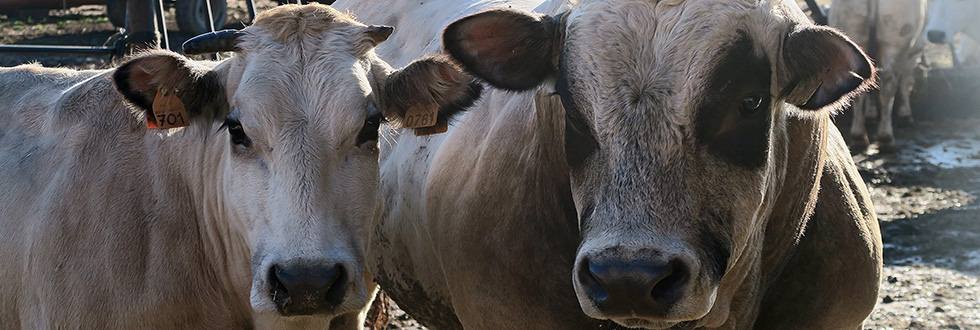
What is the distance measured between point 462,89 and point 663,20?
1.06m

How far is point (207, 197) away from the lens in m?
5.01

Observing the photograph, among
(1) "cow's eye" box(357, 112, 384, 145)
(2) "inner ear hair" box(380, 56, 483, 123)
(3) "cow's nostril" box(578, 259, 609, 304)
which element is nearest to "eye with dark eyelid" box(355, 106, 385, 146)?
(1) "cow's eye" box(357, 112, 384, 145)

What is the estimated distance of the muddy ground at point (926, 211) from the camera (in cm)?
746

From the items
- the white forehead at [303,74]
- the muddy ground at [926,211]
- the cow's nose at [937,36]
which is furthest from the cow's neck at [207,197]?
the cow's nose at [937,36]

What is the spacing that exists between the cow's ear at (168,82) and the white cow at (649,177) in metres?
0.88

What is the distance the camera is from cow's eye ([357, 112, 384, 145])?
4.55m

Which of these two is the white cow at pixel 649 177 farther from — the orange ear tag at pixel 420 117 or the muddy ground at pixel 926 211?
the muddy ground at pixel 926 211

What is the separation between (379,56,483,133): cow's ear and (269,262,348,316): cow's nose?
0.76 m

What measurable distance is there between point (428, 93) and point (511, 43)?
0.50m

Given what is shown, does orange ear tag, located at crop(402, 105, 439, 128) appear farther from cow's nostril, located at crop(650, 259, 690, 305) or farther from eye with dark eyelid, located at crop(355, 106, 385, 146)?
cow's nostril, located at crop(650, 259, 690, 305)

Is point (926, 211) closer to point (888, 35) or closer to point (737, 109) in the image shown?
point (888, 35)

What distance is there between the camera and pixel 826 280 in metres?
4.68

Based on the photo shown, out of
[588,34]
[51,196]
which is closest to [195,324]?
[51,196]

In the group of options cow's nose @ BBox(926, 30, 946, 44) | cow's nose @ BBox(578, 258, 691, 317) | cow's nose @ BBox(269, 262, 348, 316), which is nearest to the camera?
cow's nose @ BBox(578, 258, 691, 317)
